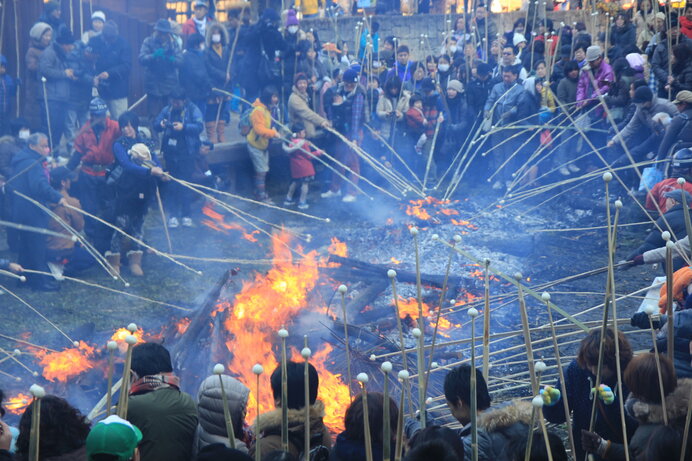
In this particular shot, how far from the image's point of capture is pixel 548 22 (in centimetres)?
1786

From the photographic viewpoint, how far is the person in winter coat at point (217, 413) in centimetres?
406

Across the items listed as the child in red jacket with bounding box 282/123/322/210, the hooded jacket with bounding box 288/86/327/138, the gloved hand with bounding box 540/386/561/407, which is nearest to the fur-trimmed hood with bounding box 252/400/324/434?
the gloved hand with bounding box 540/386/561/407

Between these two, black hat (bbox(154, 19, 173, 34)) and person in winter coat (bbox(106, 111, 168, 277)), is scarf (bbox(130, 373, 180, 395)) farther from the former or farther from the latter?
black hat (bbox(154, 19, 173, 34))

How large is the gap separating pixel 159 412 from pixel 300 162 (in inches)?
328

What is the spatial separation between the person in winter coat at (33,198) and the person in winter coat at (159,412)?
4807 mm

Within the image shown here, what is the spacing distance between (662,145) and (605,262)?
2.02 metres

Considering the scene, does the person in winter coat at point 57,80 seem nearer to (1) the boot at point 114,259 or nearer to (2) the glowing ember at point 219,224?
(2) the glowing ember at point 219,224

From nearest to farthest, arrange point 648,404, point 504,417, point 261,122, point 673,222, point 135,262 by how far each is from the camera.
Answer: point 504,417, point 648,404, point 673,222, point 135,262, point 261,122

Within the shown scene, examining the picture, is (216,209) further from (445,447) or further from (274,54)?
(445,447)

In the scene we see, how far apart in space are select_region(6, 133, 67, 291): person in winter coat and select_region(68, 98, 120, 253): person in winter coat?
68cm

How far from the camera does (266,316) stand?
741 centimetres

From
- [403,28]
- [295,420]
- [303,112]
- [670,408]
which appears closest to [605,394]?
[670,408]

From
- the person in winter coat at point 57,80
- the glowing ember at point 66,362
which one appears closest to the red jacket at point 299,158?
the person in winter coat at point 57,80

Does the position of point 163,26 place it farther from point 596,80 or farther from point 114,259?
point 596,80
